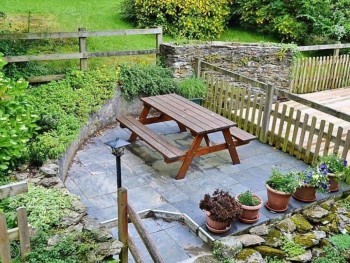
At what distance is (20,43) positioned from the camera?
8164mm

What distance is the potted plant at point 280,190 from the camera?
190 inches

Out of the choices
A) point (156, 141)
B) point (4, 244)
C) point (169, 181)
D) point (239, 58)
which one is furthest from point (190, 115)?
point (4, 244)

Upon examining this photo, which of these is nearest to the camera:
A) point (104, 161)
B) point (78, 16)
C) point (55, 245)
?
point (55, 245)

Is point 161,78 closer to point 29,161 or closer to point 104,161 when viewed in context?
point 104,161

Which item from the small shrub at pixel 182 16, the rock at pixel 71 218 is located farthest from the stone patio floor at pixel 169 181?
the small shrub at pixel 182 16

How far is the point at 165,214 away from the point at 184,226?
0.90 ft

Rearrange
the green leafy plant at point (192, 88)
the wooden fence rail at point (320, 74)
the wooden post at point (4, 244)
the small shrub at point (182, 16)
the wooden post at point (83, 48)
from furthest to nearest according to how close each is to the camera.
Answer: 1. the small shrub at point (182, 16)
2. the wooden fence rail at point (320, 74)
3. the green leafy plant at point (192, 88)
4. the wooden post at point (83, 48)
5. the wooden post at point (4, 244)

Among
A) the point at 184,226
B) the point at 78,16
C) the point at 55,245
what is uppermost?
the point at 78,16

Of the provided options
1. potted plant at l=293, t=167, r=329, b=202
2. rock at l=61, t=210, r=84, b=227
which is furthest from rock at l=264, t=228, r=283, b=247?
rock at l=61, t=210, r=84, b=227

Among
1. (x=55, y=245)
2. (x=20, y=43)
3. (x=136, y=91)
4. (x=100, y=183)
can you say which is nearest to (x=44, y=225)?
(x=55, y=245)

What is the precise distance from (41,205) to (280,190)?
8.92 ft

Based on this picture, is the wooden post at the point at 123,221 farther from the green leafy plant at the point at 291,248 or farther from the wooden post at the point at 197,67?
the wooden post at the point at 197,67

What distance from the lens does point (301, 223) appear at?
4.83 meters

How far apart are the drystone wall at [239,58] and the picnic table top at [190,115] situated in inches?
52.1
